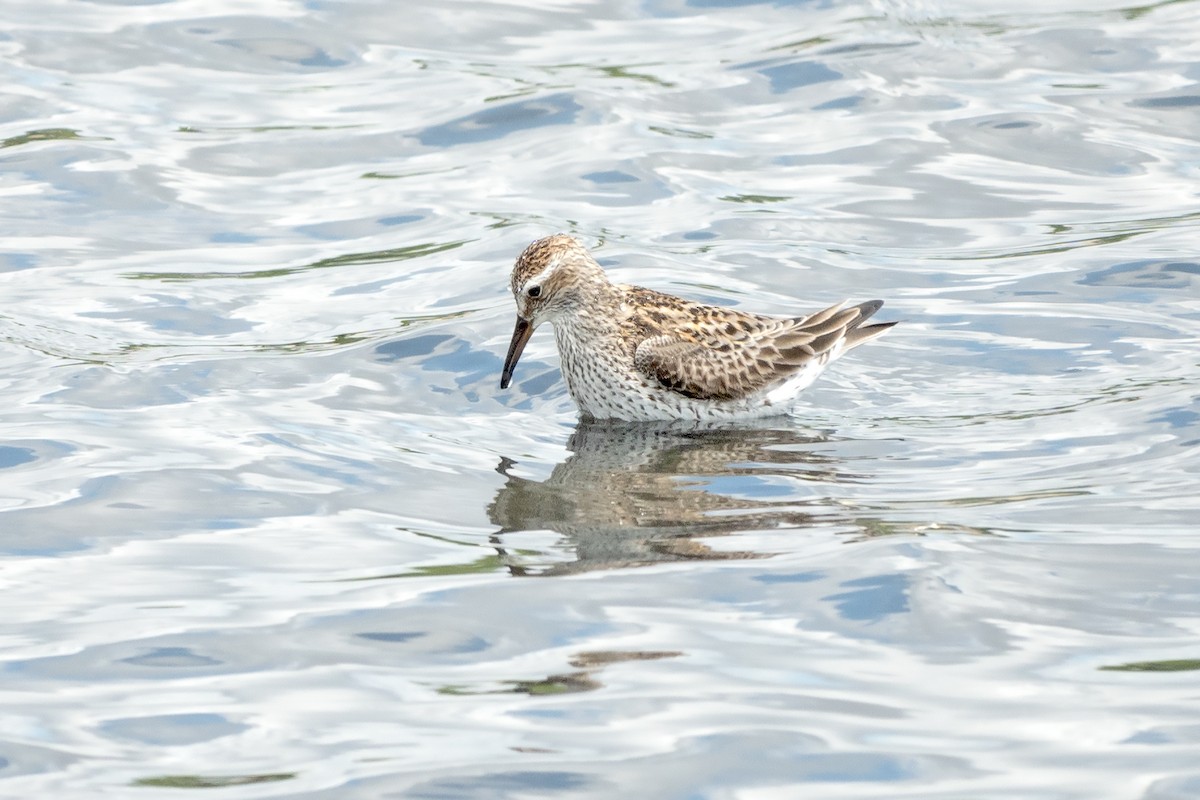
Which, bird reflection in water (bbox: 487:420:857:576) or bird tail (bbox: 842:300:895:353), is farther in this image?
bird tail (bbox: 842:300:895:353)

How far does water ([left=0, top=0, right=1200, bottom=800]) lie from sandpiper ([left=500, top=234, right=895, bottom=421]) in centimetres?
30

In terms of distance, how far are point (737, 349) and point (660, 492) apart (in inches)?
92.3

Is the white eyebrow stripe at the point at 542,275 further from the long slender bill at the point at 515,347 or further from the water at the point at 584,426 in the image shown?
the water at the point at 584,426

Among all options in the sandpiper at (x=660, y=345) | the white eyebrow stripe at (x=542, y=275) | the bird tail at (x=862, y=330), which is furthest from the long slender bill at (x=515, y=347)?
the bird tail at (x=862, y=330)

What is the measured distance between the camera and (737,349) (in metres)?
12.8

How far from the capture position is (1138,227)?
15695mm

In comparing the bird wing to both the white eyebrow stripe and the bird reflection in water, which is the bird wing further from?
the white eyebrow stripe

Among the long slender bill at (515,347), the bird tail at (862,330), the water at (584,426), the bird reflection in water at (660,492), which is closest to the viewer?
the water at (584,426)

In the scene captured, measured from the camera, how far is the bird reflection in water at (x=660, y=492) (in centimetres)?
962

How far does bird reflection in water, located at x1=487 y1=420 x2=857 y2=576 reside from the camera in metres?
9.62

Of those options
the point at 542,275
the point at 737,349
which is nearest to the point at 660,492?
the point at 737,349

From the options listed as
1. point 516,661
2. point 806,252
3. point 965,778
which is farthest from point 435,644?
point 806,252

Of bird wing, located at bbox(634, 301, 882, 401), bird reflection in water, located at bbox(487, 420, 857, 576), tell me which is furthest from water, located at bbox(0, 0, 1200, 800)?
bird wing, located at bbox(634, 301, 882, 401)

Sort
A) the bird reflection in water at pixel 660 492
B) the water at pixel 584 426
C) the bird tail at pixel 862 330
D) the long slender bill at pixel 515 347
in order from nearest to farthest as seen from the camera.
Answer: the water at pixel 584 426, the bird reflection in water at pixel 660 492, the long slender bill at pixel 515 347, the bird tail at pixel 862 330
